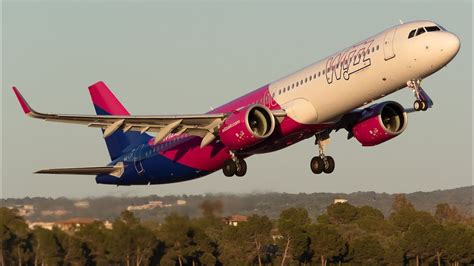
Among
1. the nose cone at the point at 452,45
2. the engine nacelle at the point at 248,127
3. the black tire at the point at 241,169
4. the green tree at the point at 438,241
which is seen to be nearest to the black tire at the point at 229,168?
the black tire at the point at 241,169

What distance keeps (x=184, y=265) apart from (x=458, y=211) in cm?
7312

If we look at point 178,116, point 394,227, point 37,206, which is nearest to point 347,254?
point 394,227

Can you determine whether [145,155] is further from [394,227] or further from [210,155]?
[394,227]

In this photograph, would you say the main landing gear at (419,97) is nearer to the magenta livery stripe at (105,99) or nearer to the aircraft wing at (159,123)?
the aircraft wing at (159,123)

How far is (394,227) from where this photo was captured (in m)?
102

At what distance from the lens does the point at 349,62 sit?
39.7m

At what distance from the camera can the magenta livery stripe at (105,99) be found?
5369 cm

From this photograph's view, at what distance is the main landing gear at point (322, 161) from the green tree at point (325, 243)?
46.6m

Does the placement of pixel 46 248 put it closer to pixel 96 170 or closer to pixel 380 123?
pixel 96 170

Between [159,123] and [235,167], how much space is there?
3.82 meters

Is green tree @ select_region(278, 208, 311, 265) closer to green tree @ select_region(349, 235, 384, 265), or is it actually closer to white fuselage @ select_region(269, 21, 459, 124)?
green tree @ select_region(349, 235, 384, 265)

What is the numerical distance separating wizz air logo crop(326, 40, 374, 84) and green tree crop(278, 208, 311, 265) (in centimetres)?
4857

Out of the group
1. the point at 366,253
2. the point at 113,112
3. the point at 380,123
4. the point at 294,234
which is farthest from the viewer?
the point at 366,253

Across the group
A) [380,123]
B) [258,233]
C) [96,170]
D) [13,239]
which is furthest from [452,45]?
[258,233]
